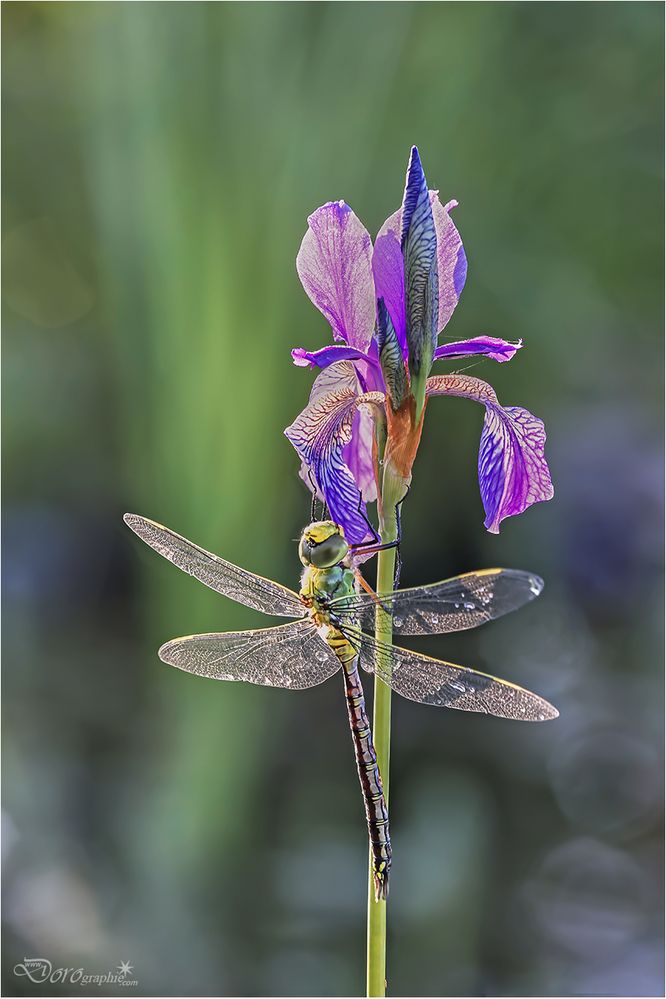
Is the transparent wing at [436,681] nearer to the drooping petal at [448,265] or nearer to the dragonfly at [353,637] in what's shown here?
the dragonfly at [353,637]

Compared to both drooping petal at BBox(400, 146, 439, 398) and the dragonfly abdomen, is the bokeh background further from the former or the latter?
drooping petal at BBox(400, 146, 439, 398)

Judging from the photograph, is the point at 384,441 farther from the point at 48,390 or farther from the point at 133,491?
the point at 48,390

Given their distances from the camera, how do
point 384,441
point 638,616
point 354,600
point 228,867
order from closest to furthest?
point 384,441 → point 354,600 → point 228,867 → point 638,616

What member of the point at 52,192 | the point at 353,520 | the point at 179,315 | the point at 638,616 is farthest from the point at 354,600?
the point at 52,192

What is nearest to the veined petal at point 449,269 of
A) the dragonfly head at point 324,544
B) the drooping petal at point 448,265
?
the drooping petal at point 448,265

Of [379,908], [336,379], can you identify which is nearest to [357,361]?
[336,379]

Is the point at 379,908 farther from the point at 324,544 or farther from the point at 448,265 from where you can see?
the point at 448,265
